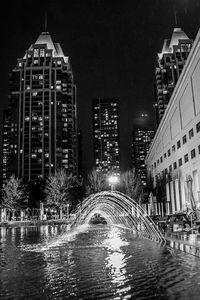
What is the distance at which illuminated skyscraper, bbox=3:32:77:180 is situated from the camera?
14075 centimetres

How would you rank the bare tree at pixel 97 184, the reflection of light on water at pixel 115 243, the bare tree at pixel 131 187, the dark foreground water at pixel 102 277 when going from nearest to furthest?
the dark foreground water at pixel 102 277 < the reflection of light on water at pixel 115 243 < the bare tree at pixel 131 187 < the bare tree at pixel 97 184

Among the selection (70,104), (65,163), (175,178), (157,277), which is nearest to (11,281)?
(157,277)

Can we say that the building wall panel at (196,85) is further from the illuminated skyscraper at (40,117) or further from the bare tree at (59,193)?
the illuminated skyscraper at (40,117)

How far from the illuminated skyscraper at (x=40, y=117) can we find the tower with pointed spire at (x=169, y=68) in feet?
155

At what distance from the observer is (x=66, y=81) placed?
160 metres

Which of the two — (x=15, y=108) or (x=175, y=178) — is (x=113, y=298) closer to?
(x=175, y=178)

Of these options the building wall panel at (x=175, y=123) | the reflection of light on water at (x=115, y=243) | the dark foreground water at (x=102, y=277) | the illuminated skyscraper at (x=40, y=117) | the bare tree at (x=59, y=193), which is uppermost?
the illuminated skyscraper at (x=40, y=117)

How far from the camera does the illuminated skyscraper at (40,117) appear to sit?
141 meters

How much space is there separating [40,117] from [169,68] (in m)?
68.7

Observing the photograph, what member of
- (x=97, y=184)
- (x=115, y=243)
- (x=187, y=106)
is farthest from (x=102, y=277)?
(x=97, y=184)

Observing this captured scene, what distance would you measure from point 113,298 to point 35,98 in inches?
5900

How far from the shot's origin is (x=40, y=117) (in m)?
147

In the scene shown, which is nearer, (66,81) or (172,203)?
(172,203)

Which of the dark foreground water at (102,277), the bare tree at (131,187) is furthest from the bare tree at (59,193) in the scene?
the dark foreground water at (102,277)
